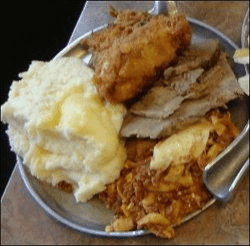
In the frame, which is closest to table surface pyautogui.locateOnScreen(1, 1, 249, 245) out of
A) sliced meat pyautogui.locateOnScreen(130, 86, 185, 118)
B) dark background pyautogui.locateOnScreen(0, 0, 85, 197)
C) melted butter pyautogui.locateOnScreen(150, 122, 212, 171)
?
melted butter pyautogui.locateOnScreen(150, 122, 212, 171)

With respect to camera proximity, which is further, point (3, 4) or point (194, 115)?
point (3, 4)

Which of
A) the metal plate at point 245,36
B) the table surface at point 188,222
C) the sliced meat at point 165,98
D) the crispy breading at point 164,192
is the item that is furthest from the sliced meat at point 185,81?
the table surface at point 188,222

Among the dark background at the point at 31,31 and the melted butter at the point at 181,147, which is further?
the dark background at the point at 31,31

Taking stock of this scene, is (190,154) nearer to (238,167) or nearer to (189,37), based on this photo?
(238,167)

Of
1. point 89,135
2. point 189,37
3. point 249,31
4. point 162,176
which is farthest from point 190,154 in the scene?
point 249,31

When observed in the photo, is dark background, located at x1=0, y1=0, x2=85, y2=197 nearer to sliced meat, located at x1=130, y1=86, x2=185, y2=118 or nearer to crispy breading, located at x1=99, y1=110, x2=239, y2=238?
sliced meat, located at x1=130, y1=86, x2=185, y2=118

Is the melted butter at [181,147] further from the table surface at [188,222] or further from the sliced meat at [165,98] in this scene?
the table surface at [188,222]
